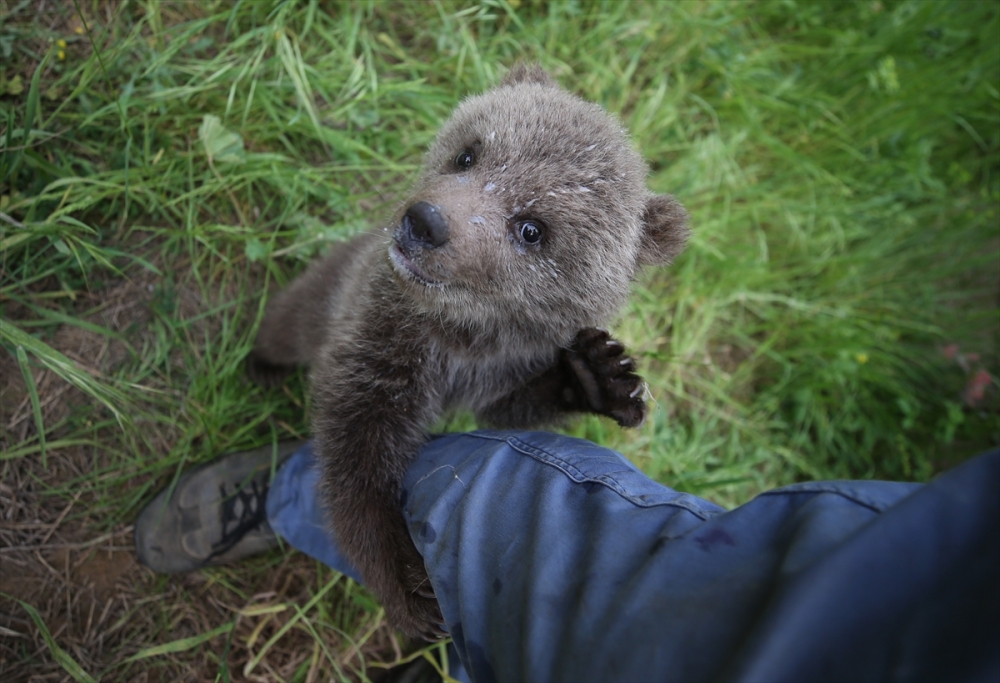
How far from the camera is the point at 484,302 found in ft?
7.11

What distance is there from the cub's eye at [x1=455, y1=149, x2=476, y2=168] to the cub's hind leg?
77cm

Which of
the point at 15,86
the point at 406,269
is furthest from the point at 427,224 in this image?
the point at 15,86

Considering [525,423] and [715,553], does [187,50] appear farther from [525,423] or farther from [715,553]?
[715,553]

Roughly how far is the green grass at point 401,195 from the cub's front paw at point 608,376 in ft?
3.58

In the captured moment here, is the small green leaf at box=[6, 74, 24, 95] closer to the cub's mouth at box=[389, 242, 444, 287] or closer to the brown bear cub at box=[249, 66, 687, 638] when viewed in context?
the brown bear cub at box=[249, 66, 687, 638]

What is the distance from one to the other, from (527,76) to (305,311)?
1.63 metres

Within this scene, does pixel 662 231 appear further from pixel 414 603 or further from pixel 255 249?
pixel 255 249

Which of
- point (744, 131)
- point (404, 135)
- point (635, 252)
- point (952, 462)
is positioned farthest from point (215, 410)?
point (952, 462)

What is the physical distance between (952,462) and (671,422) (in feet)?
7.01

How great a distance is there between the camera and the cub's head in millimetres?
1977

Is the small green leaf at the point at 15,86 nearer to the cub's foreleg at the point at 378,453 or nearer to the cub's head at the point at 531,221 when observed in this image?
the cub's foreleg at the point at 378,453

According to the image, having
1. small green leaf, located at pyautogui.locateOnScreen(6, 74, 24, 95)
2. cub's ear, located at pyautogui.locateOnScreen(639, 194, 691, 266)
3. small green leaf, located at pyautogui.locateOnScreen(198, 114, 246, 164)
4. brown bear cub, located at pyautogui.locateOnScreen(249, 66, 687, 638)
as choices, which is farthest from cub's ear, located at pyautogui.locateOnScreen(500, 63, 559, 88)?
small green leaf, located at pyautogui.locateOnScreen(6, 74, 24, 95)

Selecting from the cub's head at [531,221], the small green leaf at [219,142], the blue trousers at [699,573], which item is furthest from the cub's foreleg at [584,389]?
the small green leaf at [219,142]

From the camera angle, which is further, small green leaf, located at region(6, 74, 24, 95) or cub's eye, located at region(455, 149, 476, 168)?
small green leaf, located at region(6, 74, 24, 95)
